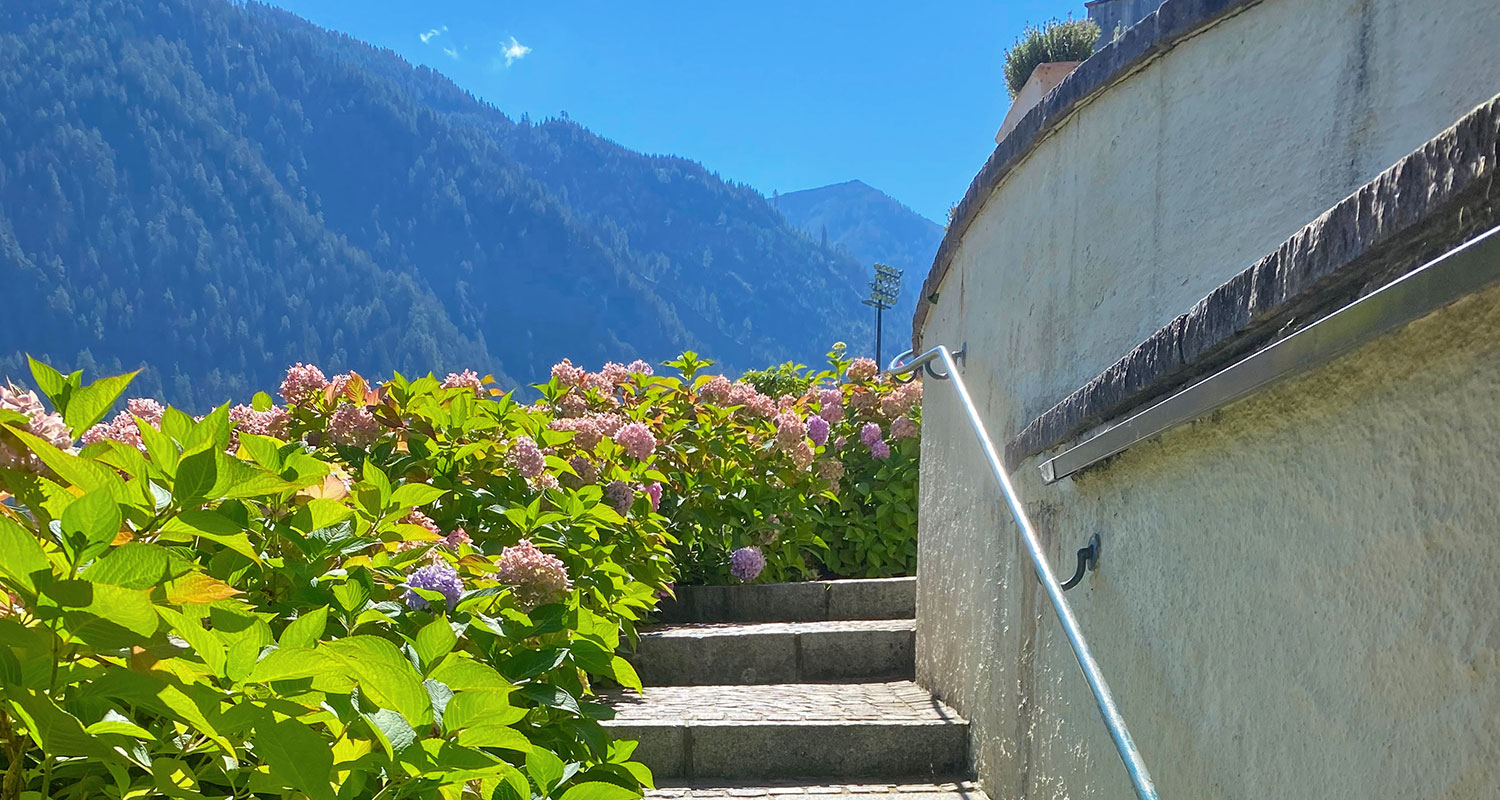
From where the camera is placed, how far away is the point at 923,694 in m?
3.63

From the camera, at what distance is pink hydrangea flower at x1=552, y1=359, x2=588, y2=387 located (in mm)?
4396

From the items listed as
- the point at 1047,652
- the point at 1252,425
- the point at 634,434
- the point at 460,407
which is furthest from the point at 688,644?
the point at 1252,425

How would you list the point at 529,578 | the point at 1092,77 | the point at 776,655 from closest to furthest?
1. the point at 529,578
2. the point at 1092,77
3. the point at 776,655

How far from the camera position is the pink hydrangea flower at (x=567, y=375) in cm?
440

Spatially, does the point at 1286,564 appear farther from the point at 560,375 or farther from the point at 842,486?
the point at 842,486

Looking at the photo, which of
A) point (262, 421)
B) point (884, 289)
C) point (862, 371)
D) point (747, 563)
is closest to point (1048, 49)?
point (862, 371)

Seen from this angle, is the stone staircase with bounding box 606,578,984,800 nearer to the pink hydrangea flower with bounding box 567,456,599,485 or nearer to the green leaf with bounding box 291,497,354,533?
the pink hydrangea flower with bounding box 567,456,599,485

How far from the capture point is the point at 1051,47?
1219 cm

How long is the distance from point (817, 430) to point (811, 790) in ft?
8.14

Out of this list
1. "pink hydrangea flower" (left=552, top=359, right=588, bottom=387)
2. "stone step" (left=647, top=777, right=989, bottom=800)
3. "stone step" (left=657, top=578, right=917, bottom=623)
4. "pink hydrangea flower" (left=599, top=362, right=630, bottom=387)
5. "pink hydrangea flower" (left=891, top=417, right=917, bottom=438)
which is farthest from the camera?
"pink hydrangea flower" (left=891, top=417, right=917, bottom=438)

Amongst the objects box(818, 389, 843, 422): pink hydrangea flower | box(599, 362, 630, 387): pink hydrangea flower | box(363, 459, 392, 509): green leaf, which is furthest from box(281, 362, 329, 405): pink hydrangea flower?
box(818, 389, 843, 422): pink hydrangea flower

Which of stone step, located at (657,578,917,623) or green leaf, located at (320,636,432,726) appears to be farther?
stone step, located at (657,578,917,623)

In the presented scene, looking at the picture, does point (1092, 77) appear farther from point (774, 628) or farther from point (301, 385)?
point (774, 628)

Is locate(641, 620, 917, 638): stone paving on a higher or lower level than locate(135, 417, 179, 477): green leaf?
lower
